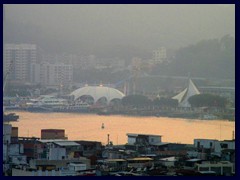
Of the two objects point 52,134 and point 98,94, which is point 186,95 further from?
A: point 52,134

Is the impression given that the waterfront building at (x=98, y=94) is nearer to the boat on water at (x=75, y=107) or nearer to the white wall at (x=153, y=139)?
the boat on water at (x=75, y=107)

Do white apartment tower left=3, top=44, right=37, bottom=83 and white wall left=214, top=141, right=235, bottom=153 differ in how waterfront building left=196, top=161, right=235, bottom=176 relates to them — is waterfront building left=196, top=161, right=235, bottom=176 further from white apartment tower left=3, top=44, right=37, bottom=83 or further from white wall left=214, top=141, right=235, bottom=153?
white apartment tower left=3, top=44, right=37, bottom=83

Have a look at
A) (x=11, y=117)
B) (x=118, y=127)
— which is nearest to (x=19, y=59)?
(x=11, y=117)

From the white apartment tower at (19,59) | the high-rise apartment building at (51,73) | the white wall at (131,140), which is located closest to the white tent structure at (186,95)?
the white wall at (131,140)

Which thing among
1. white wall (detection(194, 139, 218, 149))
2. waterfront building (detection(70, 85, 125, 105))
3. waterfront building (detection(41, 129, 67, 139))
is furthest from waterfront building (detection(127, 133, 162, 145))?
waterfront building (detection(41, 129, 67, 139))

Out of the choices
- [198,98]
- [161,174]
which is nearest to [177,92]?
[198,98]
